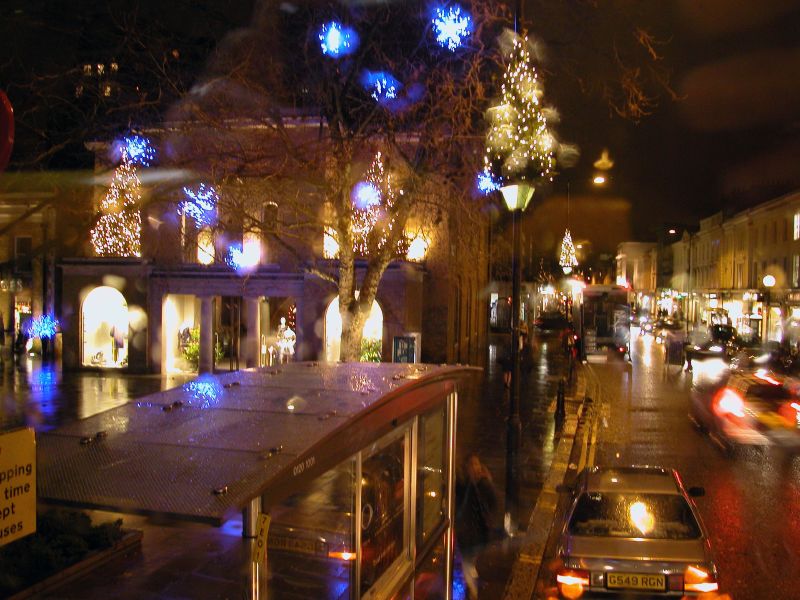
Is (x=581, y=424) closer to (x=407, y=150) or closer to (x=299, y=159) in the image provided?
(x=407, y=150)

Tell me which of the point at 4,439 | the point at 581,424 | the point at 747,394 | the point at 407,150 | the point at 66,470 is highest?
the point at 407,150

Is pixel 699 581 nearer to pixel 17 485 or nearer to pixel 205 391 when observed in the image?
pixel 205 391

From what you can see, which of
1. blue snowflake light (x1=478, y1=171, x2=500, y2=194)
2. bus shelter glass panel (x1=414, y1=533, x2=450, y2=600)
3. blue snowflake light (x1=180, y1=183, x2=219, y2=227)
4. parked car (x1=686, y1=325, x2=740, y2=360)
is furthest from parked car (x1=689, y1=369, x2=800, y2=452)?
parked car (x1=686, y1=325, x2=740, y2=360)

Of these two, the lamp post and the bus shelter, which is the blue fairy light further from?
the lamp post

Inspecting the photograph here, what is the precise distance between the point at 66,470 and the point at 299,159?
8.85m

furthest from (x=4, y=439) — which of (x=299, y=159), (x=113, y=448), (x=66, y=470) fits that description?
(x=299, y=159)

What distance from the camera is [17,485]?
2646 mm

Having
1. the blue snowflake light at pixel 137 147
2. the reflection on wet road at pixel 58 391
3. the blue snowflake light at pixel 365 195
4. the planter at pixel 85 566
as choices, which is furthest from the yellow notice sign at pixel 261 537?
the reflection on wet road at pixel 58 391

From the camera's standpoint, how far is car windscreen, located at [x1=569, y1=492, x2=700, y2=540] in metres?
6.63

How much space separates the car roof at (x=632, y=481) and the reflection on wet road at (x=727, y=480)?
1165mm

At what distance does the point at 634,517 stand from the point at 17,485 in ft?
19.2

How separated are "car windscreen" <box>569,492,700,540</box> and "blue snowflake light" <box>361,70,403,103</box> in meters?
7.02

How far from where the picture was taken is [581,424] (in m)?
17.4

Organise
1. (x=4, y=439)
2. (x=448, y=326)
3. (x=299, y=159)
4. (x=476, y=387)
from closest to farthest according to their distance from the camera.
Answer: (x=4, y=439) → (x=299, y=159) → (x=476, y=387) → (x=448, y=326)
